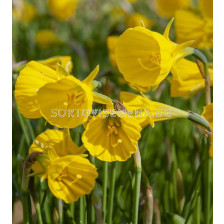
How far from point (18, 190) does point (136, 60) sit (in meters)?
0.53

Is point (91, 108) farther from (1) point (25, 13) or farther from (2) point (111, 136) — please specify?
(1) point (25, 13)

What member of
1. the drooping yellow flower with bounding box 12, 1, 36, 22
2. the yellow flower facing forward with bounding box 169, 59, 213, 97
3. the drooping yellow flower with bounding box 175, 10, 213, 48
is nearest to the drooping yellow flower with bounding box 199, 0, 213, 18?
the drooping yellow flower with bounding box 175, 10, 213, 48

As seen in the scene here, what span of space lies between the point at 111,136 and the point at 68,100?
119mm

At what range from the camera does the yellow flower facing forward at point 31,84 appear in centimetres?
93

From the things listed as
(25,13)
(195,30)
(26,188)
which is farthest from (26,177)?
(25,13)

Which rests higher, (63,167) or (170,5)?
(170,5)

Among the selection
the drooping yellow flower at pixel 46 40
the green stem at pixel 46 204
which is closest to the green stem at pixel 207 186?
the green stem at pixel 46 204

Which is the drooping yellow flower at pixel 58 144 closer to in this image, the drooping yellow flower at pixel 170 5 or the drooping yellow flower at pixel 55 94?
the drooping yellow flower at pixel 55 94

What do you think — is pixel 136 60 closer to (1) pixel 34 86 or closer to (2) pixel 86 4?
(1) pixel 34 86

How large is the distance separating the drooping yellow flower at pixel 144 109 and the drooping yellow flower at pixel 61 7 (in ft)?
6.91

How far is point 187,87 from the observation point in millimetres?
1127

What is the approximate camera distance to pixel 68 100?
916mm

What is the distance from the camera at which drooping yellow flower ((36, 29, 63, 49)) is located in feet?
8.94

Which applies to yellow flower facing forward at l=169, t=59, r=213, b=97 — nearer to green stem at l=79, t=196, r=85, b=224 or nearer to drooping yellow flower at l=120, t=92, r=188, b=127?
drooping yellow flower at l=120, t=92, r=188, b=127
